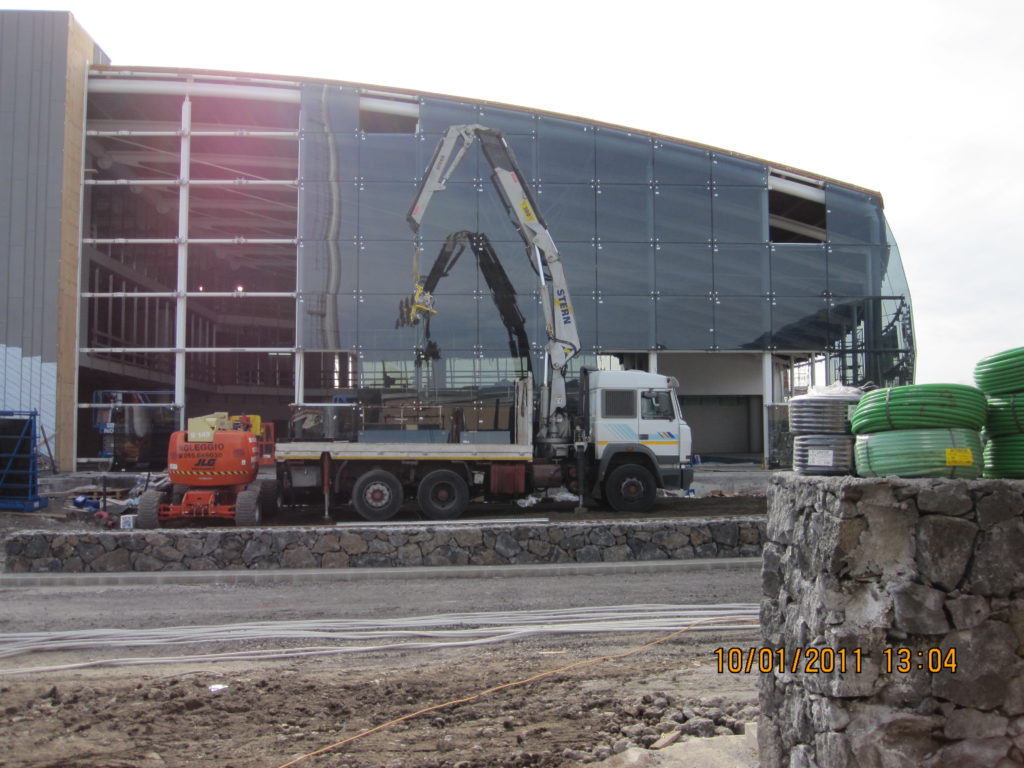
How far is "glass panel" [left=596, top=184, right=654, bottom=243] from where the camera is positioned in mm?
24922

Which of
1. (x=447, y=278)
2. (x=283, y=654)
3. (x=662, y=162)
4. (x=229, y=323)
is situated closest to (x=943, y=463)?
(x=283, y=654)

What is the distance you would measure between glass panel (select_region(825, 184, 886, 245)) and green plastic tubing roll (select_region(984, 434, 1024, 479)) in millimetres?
22862

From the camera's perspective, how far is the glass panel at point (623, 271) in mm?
24781

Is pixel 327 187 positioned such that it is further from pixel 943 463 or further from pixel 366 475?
pixel 943 463

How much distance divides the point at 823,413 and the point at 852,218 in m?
23.1

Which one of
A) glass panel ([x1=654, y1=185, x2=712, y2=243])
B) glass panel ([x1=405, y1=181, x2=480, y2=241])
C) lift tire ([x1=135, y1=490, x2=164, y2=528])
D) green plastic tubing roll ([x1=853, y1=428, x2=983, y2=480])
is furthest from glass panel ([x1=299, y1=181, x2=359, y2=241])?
green plastic tubing roll ([x1=853, y1=428, x2=983, y2=480])

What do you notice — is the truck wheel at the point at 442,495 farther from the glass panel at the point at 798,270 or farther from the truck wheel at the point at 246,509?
the glass panel at the point at 798,270

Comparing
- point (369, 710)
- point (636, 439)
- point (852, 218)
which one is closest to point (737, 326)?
point (852, 218)

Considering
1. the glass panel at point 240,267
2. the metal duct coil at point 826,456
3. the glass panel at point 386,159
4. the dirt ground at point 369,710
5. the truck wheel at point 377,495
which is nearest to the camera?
the metal duct coil at point 826,456

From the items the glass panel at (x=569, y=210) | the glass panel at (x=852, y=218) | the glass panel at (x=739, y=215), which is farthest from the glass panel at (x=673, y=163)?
the glass panel at (x=852, y=218)

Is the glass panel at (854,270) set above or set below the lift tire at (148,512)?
above

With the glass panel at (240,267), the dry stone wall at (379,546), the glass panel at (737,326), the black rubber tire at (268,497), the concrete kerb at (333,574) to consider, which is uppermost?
the glass panel at (240,267)

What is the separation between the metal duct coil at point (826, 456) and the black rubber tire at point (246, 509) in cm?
1280

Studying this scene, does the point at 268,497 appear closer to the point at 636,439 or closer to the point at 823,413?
the point at 636,439
